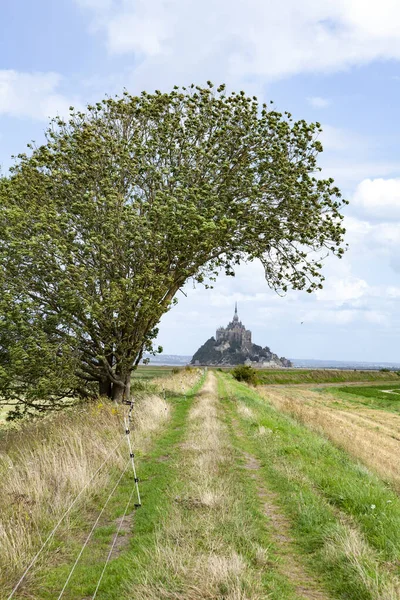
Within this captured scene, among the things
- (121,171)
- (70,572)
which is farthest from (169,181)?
(70,572)

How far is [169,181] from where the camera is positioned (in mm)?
23750

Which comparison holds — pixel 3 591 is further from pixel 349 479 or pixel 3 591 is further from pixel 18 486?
pixel 349 479

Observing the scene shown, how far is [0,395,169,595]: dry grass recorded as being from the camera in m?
7.21

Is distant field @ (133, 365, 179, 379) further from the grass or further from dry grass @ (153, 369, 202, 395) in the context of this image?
the grass

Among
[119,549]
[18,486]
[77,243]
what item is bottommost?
[119,549]

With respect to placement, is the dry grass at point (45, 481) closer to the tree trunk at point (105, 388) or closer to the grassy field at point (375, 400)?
the tree trunk at point (105, 388)

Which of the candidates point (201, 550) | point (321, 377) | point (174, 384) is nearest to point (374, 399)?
point (174, 384)

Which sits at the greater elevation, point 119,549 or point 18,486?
point 18,486

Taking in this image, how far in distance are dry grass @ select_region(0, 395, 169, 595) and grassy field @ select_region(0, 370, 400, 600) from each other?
0.11ft

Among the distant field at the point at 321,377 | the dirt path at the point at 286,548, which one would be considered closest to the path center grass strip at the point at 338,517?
the dirt path at the point at 286,548

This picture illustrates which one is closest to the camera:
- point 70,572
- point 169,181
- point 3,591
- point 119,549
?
point 3,591

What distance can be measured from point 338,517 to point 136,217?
14.1 m

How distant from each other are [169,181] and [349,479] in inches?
644

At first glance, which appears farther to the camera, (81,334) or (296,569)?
(81,334)
